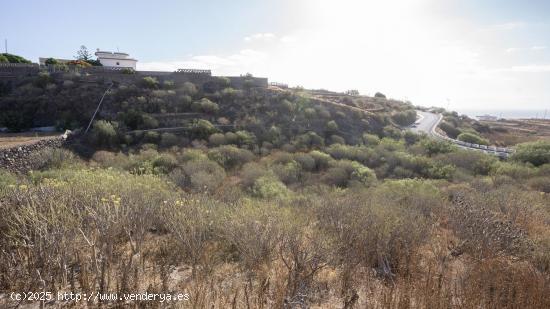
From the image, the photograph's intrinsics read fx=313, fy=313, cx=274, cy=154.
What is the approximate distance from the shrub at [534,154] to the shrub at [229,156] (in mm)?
17958

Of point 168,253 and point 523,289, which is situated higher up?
point 523,289

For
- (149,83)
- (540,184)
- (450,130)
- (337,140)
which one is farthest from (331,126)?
(450,130)

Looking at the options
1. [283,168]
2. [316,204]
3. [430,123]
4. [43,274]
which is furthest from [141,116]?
[430,123]

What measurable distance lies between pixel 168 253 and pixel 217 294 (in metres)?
2.00

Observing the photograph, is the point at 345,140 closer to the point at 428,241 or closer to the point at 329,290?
the point at 428,241

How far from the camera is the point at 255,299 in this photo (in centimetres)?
486

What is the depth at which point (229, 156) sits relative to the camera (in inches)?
795

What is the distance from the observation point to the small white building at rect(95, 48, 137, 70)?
42981mm

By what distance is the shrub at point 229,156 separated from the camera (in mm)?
19609

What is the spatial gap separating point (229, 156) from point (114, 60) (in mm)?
33470

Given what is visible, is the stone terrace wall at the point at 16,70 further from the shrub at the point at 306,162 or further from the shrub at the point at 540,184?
the shrub at the point at 540,184

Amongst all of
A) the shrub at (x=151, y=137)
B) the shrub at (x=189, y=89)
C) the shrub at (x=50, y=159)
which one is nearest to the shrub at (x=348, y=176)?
the shrub at (x=151, y=137)

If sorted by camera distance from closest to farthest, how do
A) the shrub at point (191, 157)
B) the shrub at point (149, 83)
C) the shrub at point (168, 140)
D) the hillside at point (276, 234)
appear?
the hillside at point (276, 234) < the shrub at point (191, 157) < the shrub at point (168, 140) < the shrub at point (149, 83)

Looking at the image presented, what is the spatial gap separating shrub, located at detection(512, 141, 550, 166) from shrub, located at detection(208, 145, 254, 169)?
18.0 meters
